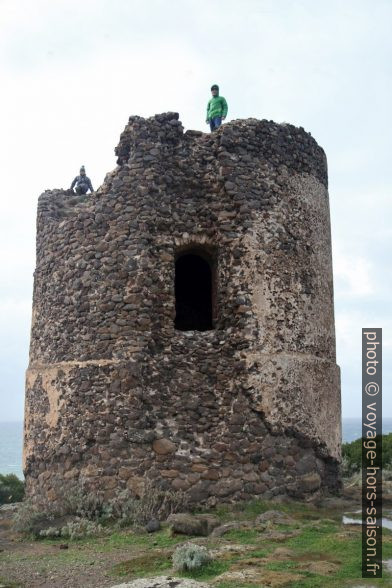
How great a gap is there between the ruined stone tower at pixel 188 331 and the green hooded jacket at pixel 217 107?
1215mm

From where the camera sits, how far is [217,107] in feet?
36.3

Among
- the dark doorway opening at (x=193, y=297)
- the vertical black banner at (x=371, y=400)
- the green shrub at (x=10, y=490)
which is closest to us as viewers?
the vertical black banner at (x=371, y=400)

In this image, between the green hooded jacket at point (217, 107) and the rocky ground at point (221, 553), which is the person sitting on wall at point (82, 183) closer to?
the green hooded jacket at point (217, 107)

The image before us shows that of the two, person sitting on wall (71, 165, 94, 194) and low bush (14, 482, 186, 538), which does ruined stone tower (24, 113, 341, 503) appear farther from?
person sitting on wall (71, 165, 94, 194)

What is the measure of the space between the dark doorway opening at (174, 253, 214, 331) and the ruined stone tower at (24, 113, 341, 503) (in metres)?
1.52

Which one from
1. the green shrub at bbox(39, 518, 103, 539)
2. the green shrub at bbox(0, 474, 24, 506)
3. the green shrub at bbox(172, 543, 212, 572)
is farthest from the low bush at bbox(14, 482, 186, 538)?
the green shrub at bbox(0, 474, 24, 506)

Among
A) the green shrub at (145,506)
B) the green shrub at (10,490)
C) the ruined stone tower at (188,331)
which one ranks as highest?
the ruined stone tower at (188,331)

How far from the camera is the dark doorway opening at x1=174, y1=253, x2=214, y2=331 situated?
1141cm

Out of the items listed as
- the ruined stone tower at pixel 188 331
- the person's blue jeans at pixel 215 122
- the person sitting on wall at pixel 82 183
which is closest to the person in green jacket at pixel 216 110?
the person's blue jeans at pixel 215 122

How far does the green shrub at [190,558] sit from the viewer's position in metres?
5.87

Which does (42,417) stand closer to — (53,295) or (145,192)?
(53,295)

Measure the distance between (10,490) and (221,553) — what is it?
28.1ft

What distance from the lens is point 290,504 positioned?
870 cm

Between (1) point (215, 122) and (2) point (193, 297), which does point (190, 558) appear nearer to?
(2) point (193, 297)
